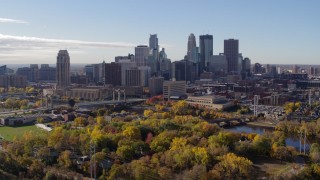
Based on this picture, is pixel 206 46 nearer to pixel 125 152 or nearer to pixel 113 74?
pixel 113 74

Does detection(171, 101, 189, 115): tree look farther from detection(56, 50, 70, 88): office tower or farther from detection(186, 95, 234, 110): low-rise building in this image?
detection(56, 50, 70, 88): office tower

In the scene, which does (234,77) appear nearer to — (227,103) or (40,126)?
(227,103)

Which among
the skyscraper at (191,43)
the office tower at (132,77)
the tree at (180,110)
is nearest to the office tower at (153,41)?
the skyscraper at (191,43)

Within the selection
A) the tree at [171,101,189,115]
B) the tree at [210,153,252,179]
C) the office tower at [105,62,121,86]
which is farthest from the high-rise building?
Answer: the tree at [210,153,252,179]

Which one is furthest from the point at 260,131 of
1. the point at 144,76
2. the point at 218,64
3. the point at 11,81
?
the point at 218,64

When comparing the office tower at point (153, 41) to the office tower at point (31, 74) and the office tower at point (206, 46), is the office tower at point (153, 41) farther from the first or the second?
the office tower at point (31, 74)

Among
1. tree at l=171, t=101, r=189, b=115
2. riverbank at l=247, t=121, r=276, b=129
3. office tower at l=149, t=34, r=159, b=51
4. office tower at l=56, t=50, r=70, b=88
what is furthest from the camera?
office tower at l=149, t=34, r=159, b=51
